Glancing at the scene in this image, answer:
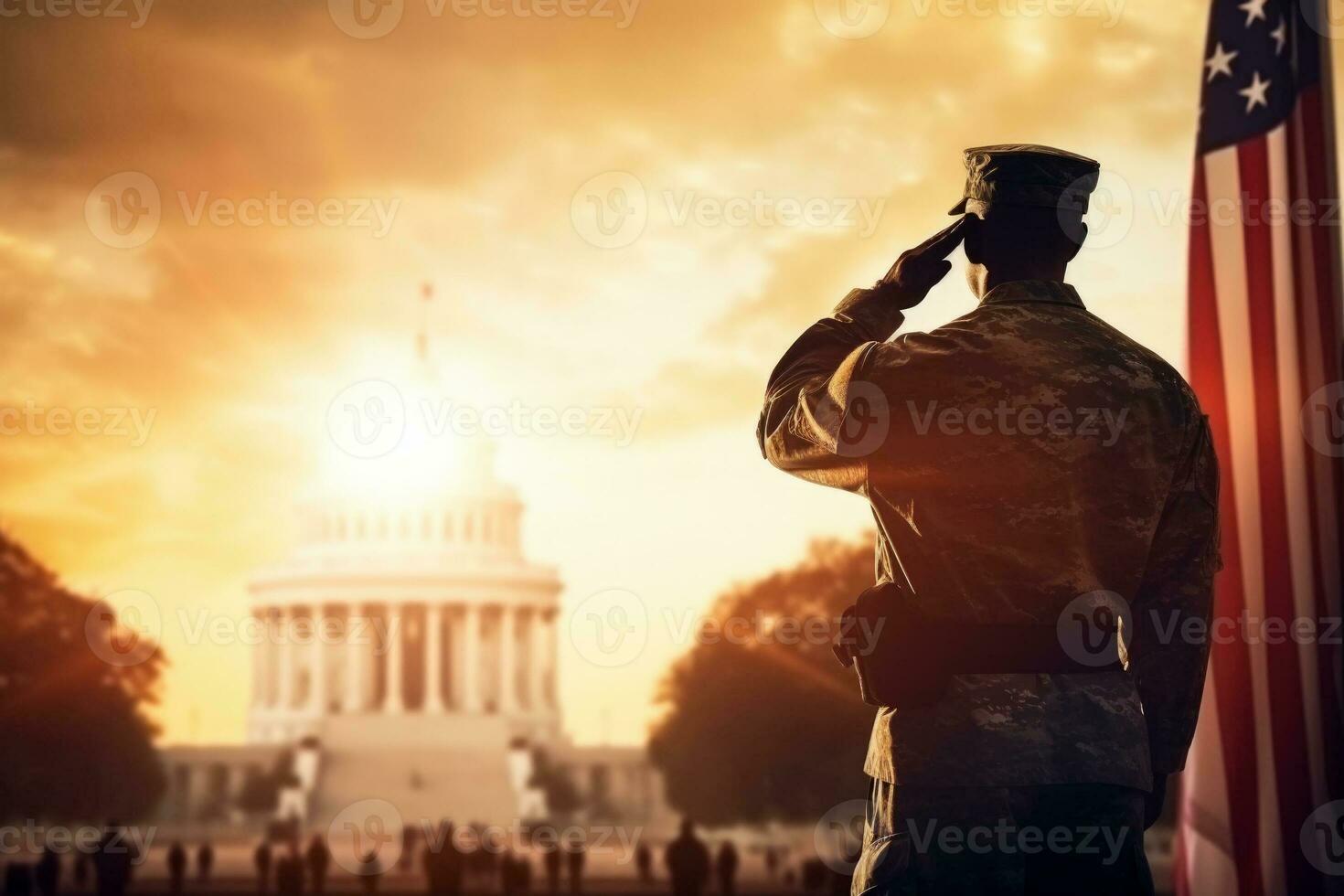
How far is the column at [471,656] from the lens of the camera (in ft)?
385

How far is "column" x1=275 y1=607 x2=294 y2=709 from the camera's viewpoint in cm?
12256

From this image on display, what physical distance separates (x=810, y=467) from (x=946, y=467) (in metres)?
0.40

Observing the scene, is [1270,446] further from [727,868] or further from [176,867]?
[176,867]

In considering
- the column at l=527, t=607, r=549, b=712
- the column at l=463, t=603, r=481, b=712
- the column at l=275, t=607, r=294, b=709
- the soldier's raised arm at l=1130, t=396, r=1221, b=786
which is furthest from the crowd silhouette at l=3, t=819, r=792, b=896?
the column at l=275, t=607, r=294, b=709

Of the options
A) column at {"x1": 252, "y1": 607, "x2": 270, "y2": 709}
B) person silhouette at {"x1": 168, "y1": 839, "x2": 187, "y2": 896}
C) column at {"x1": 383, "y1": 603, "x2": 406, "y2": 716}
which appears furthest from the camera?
column at {"x1": 252, "y1": 607, "x2": 270, "y2": 709}

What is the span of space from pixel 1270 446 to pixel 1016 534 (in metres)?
7.05

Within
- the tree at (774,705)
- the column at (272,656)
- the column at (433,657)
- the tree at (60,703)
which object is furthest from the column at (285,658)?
the tree at (774,705)

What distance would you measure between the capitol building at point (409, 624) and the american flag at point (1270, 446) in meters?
85.8

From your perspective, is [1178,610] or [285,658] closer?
[1178,610]

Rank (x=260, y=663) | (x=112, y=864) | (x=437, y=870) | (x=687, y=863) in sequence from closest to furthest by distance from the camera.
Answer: (x=687, y=863)
(x=112, y=864)
(x=437, y=870)
(x=260, y=663)

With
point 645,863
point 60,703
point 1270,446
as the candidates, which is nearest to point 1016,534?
point 1270,446

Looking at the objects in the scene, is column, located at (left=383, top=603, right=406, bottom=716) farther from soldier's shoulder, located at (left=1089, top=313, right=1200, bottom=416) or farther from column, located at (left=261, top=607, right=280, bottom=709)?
soldier's shoulder, located at (left=1089, top=313, right=1200, bottom=416)

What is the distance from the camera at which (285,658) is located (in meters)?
123

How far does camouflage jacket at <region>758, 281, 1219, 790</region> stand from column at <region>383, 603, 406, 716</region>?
11292 cm
